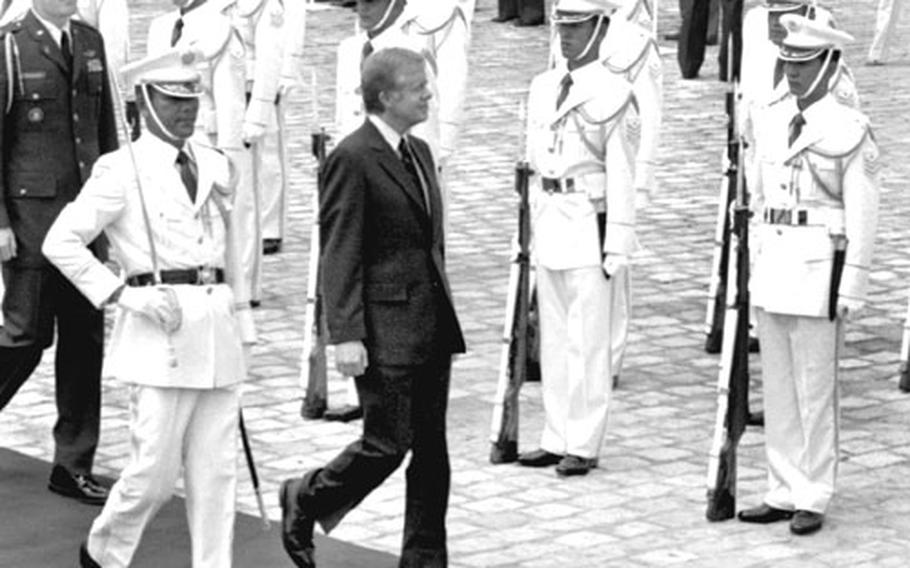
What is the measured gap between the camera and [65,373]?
36.4 feet

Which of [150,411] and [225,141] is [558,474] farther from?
[225,141]

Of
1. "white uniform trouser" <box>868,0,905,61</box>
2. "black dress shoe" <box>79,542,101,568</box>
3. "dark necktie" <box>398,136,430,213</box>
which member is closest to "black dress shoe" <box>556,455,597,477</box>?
"dark necktie" <box>398,136,430,213</box>

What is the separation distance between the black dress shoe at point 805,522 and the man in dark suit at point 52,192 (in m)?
2.95

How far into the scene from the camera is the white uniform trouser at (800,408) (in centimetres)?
1047

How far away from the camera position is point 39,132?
11.0m

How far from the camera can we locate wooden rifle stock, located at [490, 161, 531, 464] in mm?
11539

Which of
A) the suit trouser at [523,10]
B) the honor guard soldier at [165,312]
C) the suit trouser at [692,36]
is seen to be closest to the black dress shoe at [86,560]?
the honor guard soldier at [165,312]

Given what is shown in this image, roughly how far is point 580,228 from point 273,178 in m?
4.85

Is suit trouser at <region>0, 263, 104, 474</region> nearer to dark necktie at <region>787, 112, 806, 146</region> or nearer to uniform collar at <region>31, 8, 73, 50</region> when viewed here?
uniform collar at <region>31, 8, 73, 50</region>

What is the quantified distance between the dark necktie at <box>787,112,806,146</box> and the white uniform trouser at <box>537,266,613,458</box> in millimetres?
1252

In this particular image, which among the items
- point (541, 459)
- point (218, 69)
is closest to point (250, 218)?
point (218, 69)

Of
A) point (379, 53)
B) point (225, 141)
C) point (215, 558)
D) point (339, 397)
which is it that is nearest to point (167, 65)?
point (379, 53)

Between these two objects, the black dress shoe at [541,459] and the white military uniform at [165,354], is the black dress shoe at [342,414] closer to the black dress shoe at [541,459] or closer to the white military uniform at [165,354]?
the black dress shoe at [541,459]

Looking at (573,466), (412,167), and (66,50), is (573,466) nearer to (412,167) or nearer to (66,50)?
(412,167)
